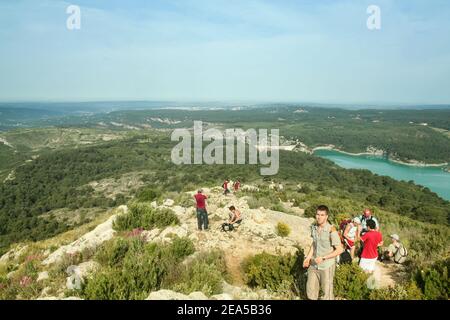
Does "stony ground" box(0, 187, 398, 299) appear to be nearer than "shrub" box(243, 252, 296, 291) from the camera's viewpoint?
No

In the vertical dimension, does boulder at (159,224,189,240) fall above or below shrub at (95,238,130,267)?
below

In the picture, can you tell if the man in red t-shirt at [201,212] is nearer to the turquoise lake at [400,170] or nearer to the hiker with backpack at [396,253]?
the hiker with backpack at [396,253]

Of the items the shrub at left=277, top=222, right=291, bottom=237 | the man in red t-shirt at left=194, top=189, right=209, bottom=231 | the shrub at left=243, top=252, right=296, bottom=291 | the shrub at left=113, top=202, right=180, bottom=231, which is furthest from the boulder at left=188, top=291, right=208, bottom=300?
the shrub at left=277, top=222, right=291, bottom=237

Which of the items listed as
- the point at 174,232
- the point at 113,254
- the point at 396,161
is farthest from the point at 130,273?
the point at 396,161

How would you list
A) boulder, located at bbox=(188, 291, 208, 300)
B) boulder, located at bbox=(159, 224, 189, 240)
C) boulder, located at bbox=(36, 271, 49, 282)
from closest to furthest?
boulder, located at bbox=(188, 291, 208, 300) → boulder, located at bbox=(36, 271, 49, 282) → boulder, located at bbox=(159, 224, 189, 240)

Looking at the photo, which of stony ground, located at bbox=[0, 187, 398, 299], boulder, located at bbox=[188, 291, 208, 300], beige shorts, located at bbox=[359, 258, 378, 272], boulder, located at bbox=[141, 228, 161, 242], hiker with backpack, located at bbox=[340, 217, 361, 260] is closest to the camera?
boulder, located at bbox=[188, 291, 208, 300]

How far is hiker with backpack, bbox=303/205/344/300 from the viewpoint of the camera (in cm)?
512

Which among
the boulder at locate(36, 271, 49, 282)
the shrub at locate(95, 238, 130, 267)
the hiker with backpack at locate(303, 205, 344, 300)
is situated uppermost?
the hiker with backpack at locate(303, 205, 344, 300)

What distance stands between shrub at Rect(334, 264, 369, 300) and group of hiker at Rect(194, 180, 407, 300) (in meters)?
0.47

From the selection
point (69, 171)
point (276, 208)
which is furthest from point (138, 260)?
point (69, 171)

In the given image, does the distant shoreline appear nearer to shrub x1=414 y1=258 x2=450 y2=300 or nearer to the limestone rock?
shrub x1=414 y1=258 x2=450 y2=300

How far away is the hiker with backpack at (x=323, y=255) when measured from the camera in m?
5.12

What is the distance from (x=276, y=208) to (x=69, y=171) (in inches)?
3686
